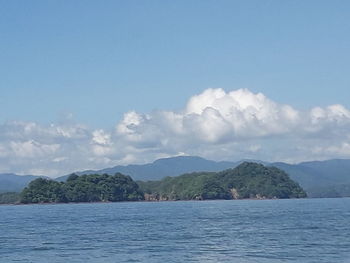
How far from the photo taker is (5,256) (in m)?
68.8

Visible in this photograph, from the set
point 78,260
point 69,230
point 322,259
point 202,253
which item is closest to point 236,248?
point 202,253

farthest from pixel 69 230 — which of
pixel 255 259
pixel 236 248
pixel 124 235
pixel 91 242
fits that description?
pixel 255 259

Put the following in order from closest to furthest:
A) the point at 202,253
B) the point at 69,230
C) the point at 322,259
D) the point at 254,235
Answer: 1. the point at 322,259
2. the point at 202,253
3. the point at 254,235
4. the point at 69,230

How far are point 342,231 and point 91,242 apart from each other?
3489 cm

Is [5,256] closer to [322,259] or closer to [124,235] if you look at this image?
[124,235]

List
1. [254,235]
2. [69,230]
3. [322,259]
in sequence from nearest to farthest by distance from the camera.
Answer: [322,259] → [254,235] → [69,230]

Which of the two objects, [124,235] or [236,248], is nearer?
[236,248]

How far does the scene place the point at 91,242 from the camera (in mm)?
80312

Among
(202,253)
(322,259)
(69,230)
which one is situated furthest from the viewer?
(69,230)

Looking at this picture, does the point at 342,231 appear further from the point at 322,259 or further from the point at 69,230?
the point at 69,230

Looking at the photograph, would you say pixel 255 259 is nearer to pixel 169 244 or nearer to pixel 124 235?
pixel 169 244

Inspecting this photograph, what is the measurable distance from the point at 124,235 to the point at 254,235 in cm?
1733

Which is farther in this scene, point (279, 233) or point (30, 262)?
point (279, 233)

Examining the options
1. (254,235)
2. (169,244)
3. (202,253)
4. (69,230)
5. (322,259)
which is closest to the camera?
(322,259)
